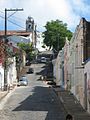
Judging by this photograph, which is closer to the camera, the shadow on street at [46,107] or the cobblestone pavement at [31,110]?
the cobblestone pavement at [31,110]

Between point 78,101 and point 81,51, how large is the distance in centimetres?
435

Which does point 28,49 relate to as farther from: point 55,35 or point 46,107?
point 46,107

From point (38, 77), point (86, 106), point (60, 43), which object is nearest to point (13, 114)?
point (86, 106)

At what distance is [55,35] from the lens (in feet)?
385

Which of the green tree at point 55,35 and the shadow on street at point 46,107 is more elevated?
the green tree at point 55,35

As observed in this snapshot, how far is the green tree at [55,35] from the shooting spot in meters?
116

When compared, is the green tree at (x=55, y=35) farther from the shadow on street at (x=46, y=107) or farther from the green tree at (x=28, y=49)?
the shadow on street at (x=46, y=107)

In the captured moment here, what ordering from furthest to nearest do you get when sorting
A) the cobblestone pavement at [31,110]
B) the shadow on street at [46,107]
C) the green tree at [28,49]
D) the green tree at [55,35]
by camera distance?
the green tree at [55,35]
the green tree at [28,49]
the shadow on street at [46,107]
the cobblestone pavement at [31,110]

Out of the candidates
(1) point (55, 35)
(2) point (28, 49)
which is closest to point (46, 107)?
(2) point (28, 49)

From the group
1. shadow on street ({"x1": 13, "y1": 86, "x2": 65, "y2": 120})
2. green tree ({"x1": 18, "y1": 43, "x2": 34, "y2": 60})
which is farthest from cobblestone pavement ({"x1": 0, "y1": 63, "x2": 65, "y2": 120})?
green tree ({"x1": 18, "y1": 43, "x2": 34, "y2": 60})

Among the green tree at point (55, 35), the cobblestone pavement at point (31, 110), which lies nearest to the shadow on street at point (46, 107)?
the cobblestone pavement at point (31, 110)

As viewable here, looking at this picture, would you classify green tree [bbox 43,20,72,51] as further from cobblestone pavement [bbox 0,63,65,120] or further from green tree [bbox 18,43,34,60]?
cobblestone pavement [bbox 0,63,65,120]

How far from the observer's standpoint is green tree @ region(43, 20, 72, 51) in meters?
116

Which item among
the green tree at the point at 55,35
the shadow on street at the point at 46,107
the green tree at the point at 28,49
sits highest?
the green tree at the point at 55,35
